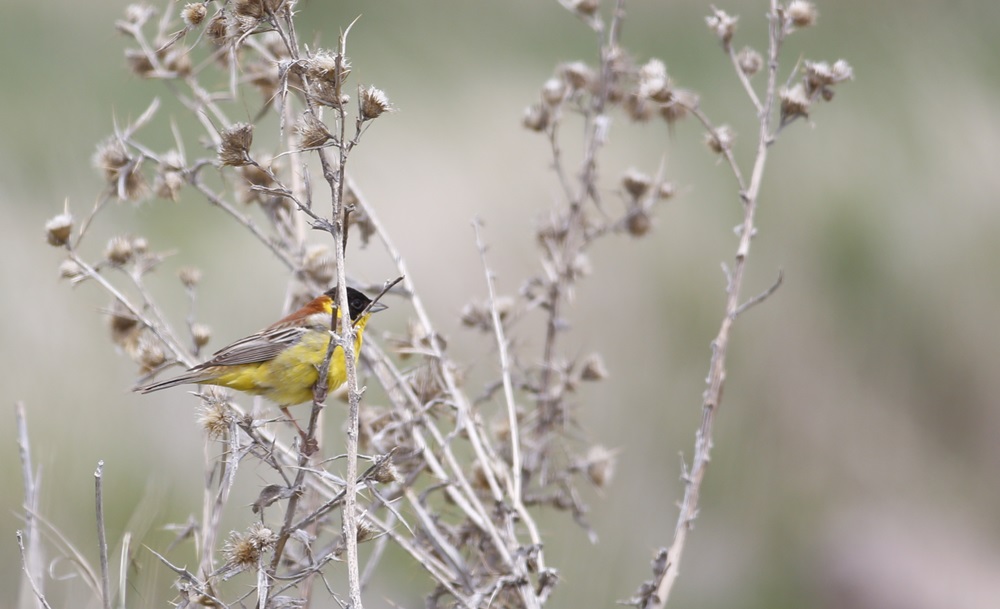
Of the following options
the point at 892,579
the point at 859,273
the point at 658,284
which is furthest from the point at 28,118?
the point at 892,579

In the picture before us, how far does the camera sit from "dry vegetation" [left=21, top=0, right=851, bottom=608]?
5.54ft

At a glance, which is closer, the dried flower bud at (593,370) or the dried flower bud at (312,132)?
the dried flower bud at (312,132)

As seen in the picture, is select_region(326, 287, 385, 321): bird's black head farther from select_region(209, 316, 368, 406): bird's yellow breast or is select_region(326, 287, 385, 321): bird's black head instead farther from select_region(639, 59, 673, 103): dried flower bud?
select_region(639, 59, 673, 103): dried flower bud

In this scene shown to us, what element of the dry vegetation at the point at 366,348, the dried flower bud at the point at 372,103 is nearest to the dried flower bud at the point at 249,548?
the dry vegetation at the point at 366,348

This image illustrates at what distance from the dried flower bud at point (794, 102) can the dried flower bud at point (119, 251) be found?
156 centimetres

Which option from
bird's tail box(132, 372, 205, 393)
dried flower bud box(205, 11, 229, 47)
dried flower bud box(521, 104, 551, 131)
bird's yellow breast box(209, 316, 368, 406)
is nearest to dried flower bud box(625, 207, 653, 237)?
dried flower bud box(521, 104, 551, 131)

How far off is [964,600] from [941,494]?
0.91m

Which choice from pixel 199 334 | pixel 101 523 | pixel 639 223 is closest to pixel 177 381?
pixel 199 334

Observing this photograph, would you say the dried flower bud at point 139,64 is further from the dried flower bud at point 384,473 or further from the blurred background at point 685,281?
the dried flower bud at point 384,473

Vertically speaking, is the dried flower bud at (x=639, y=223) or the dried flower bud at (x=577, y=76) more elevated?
the dried flower bud at (x=577, y=76)

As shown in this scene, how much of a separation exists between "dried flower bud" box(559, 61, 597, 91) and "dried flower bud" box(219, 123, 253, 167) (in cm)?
138

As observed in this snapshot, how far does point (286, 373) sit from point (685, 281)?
11.7 feet

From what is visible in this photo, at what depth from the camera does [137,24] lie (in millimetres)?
2666

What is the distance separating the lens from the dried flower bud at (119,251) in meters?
2.49
